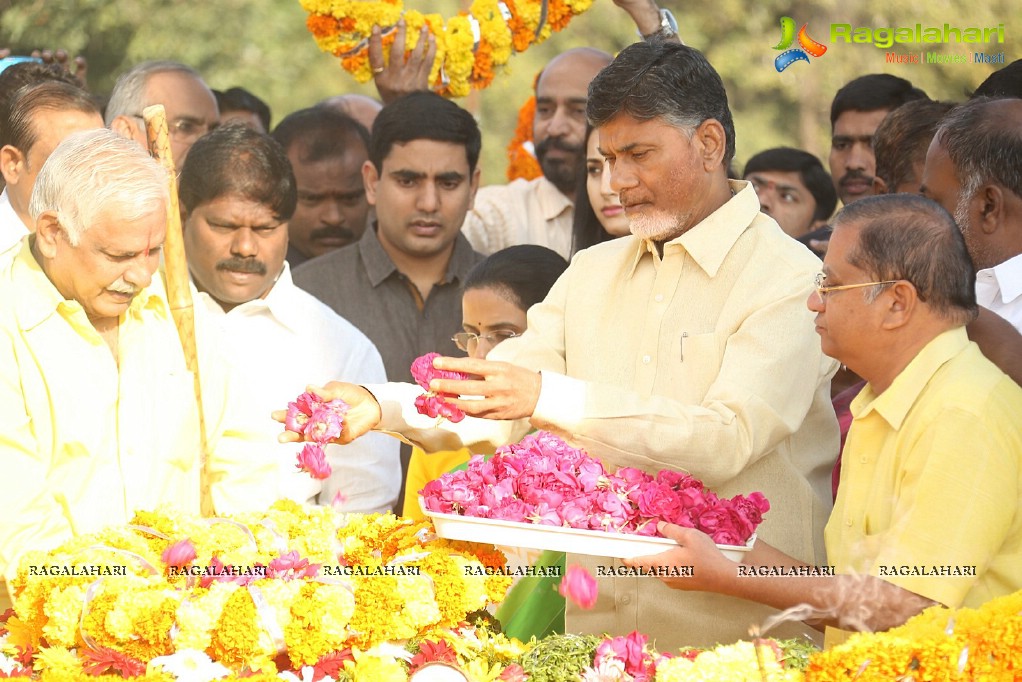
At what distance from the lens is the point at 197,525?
11.6ft

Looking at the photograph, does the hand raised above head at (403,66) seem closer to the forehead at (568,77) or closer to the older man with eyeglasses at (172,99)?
the forehead at (568,77)

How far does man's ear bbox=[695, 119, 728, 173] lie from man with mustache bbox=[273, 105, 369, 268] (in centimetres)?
318

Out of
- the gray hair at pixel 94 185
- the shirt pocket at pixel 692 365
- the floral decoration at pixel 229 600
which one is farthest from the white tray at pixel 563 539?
the gray hair at pixel 94 185

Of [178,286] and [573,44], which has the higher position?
[573,44]

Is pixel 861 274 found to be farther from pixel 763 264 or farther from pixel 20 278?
pixel 20 278

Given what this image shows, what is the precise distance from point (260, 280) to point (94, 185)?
1.53 m

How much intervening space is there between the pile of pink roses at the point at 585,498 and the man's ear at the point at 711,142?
3.26ft

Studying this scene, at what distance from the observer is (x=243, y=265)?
529 centimetres

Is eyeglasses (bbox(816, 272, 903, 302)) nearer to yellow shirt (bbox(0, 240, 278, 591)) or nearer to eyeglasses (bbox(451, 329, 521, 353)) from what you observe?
eyeglasses (bbox(451, 329, 521, 353))

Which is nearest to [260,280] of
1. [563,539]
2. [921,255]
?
[563,539]

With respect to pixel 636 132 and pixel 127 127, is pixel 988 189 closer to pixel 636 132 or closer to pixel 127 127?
pixel 636 132

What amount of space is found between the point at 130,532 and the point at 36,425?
43 centimetres

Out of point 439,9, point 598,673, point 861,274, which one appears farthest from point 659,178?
point 439,9

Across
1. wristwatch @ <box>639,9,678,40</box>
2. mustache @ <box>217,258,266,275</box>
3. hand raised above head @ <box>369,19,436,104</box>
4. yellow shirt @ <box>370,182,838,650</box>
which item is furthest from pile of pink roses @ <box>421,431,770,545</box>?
hand raised above head @ <box>369,19,436,104</box>
